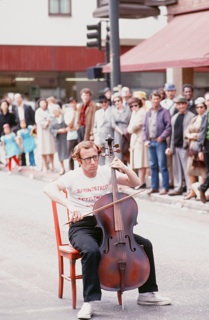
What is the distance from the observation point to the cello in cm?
846

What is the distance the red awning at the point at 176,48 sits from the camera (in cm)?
2131

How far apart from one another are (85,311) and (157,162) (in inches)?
405

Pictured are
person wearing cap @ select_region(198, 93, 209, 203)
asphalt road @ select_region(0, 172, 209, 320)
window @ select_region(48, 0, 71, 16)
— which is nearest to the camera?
asphalt road @ select_region(0, 172, 209, 320)

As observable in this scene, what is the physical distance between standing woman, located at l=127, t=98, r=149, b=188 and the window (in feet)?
93.1

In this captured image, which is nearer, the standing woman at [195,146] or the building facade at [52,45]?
the standing woman at [195,146]

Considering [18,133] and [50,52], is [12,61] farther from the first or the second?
[18,133]

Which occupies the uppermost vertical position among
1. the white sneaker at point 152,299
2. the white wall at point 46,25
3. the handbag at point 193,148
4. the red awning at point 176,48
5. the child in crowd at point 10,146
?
the white wall at point 46,25

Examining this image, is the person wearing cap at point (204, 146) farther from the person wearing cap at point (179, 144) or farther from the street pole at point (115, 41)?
the street pole at point (115, 41)

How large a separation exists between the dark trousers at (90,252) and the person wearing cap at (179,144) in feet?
28.8

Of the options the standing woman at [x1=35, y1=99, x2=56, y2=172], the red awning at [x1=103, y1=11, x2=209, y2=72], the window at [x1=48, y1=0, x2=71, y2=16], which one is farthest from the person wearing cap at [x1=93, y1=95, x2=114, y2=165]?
the window at [x1=48, y1=0, x2=71, y2=16]

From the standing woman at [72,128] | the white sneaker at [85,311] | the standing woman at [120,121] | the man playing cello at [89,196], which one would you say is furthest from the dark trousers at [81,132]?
the white sneaker at [85,311]

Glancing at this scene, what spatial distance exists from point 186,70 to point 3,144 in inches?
199

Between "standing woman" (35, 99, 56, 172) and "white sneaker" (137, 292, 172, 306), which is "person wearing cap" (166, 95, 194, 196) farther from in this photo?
"white sneaker" (137, 292, 172, 306)

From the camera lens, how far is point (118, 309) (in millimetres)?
8758
